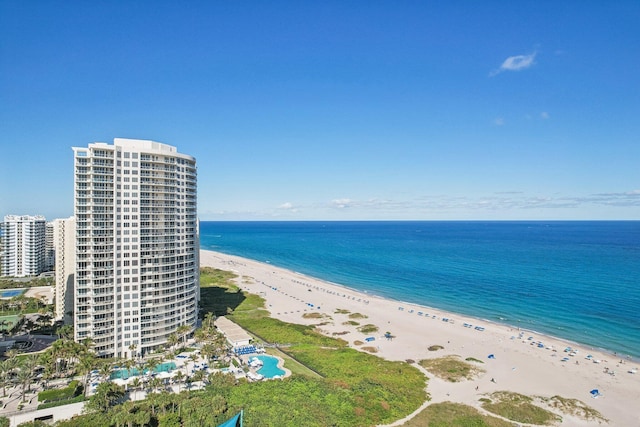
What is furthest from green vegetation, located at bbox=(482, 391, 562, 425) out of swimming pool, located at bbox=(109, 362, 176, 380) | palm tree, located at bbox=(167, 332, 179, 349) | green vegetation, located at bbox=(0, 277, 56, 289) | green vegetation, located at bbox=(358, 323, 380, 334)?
green vegetation, located at bbox=(0, 277, 56, 289)

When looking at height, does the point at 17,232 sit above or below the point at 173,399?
above

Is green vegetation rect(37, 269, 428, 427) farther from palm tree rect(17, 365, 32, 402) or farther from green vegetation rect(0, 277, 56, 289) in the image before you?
green vegetation rect(0, 277, 56, 289)

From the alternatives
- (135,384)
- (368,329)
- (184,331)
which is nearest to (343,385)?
(135,384)

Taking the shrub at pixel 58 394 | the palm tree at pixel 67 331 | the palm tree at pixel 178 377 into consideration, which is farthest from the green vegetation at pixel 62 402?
the palm tree at pixel 67 331

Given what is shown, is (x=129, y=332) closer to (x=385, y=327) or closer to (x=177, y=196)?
(x=177, y=196)

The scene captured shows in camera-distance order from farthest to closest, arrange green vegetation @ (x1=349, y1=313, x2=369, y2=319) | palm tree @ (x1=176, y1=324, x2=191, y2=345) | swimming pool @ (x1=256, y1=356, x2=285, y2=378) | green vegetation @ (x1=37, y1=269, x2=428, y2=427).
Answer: green vegetation @ (x1=349, y1=313, x2=369, y2=319)
palm tree @ (x1=176, y1=324, x2=191, y2=345)
swimming pool @ (x1=256, y1=356, x2=285, y2=378)
green vegetation @ (x1=37, y1=269, x2=428, y2=427)

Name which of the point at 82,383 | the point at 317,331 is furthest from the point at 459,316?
the point at 82,383

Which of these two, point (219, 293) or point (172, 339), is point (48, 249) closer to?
point (219, 293)
